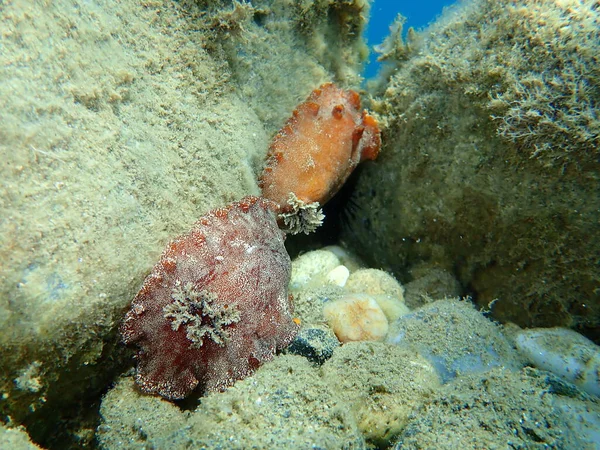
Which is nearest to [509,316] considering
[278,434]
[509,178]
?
[509,178]

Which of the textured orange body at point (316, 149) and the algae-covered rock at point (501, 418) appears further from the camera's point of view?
the textured orange body at point (316, 149)

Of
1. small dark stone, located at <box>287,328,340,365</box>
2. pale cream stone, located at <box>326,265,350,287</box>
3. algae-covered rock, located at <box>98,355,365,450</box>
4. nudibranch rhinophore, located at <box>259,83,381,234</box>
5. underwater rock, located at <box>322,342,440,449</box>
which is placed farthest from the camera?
pale cream stone, located at <box>326,265,350,287</box>

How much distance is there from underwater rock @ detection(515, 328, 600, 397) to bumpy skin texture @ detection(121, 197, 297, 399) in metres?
2.04

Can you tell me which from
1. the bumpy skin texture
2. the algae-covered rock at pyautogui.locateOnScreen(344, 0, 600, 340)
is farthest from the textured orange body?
the bumpy skin texture

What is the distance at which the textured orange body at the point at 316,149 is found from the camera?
325 centimetres

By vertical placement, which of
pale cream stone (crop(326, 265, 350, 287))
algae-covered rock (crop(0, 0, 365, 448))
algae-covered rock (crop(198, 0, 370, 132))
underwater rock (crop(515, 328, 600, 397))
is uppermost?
algae-covered rock (crop(198, 0, 370, 132))

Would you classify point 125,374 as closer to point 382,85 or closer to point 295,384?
point 295,384

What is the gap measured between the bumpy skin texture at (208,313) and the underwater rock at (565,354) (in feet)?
6.71

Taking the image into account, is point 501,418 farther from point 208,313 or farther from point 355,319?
point 208,313

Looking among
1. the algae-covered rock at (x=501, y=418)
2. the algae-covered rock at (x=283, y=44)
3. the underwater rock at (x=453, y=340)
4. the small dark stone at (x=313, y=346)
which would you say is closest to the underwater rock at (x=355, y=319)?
the underwater rock at (x=453, y=340)

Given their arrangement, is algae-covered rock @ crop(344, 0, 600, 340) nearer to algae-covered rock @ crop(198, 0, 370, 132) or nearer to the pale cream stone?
algae-covered rock @ crop(198, 0, 370, 132)

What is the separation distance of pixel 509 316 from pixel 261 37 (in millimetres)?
3605

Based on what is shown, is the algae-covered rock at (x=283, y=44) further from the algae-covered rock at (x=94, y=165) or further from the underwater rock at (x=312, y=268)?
the underwater rock at (x=312, y=268)

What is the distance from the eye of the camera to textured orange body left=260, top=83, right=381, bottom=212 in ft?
10.6
